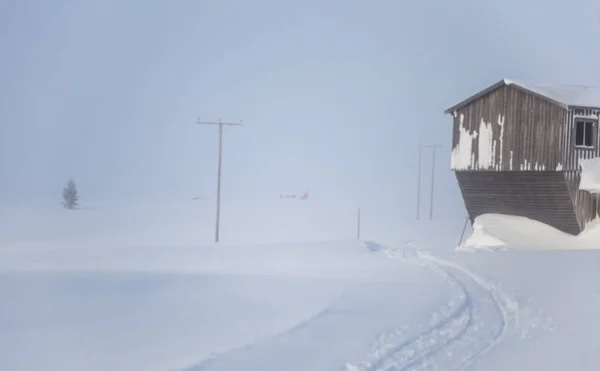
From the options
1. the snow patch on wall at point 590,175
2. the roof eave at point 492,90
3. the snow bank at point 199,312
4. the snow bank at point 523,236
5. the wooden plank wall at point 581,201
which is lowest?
the snow bank at point 199,312

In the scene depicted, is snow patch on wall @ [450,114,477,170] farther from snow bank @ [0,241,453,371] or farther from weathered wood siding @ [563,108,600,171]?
snow bank @ [0,241,453,371]

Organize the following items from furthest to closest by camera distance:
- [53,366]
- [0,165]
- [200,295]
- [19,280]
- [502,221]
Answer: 1. [0,165]
2. [502,221]
3. [19,280]
4. [200,295]
5. [53,366]

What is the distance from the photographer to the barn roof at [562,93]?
90.5ft

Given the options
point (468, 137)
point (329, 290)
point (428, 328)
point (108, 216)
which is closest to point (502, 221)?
point (468, 137)

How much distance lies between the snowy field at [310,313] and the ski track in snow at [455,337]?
1.4 inches

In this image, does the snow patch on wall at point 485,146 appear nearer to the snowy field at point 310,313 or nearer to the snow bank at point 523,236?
the snow bank at point 523,236

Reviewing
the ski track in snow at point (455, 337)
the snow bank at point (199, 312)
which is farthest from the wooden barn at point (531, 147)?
the ski track in snow at point (455, 337)

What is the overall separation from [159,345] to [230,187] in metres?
153

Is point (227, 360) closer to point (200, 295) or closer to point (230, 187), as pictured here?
point (200, 295)

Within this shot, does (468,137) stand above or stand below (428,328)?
above

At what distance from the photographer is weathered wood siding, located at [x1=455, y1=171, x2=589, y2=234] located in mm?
28281

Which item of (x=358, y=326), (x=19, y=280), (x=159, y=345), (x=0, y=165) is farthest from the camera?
(x=0, y=165)

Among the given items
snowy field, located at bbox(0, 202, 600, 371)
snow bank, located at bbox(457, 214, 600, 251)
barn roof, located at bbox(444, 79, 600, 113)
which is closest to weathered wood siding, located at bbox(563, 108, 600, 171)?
barn roof, located at bbox(444, 79, 600, 113)

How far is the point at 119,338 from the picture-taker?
33.6 ft
